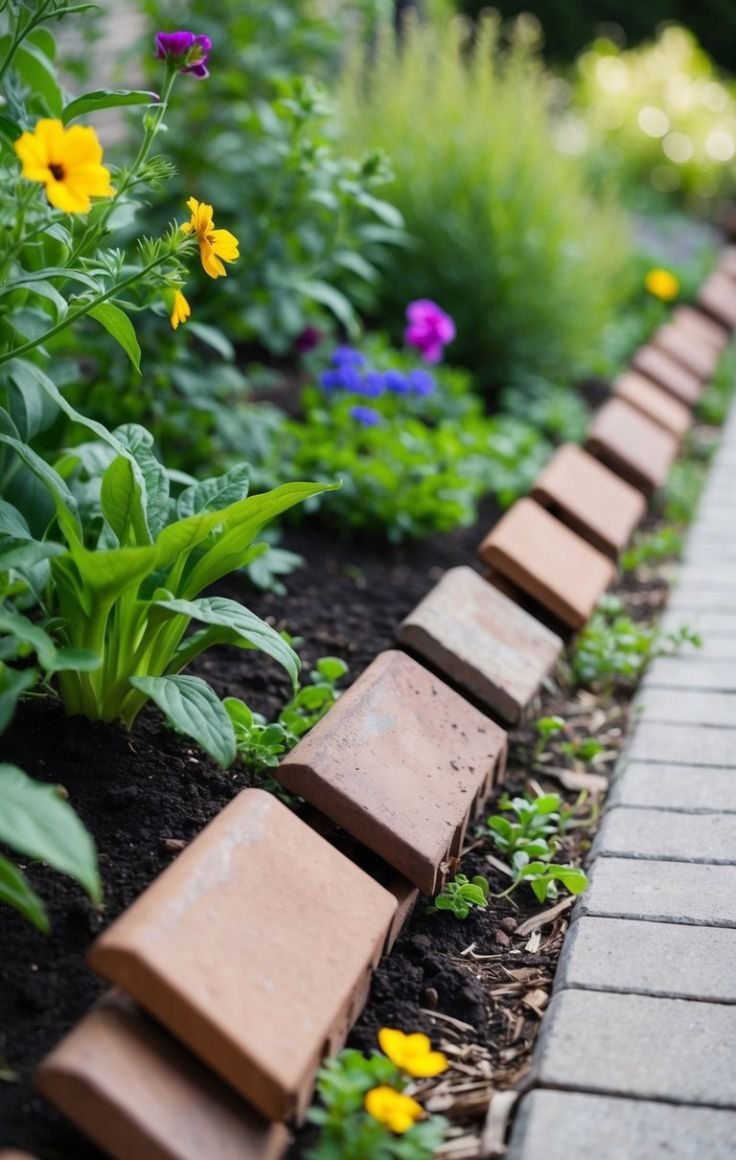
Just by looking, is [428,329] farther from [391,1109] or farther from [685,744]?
[391,1109]

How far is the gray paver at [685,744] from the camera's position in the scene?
7.36 ft

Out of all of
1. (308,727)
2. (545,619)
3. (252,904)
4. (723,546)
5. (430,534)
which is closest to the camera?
(252,904)

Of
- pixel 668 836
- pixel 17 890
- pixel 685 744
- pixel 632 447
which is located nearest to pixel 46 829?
pixel 17 890

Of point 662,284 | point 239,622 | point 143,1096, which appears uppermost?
point 662,284

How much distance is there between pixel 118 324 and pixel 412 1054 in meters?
1.02

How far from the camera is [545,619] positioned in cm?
268

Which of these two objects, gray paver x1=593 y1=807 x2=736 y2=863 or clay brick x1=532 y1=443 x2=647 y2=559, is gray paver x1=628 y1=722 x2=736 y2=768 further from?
clay brick x1=532 y1=443 x2=647 y2=559

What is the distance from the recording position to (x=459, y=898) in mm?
1821

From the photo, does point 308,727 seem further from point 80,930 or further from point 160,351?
point 160,351

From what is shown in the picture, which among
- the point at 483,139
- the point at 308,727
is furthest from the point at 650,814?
the point at 483,139

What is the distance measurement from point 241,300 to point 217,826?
1.78 meters

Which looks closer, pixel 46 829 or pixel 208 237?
pixel 46 829

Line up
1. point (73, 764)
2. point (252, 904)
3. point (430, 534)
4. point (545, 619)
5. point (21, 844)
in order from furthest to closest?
1. point (430, 534)
2. point (545, 619)
3. point (73, 764)
4. point (252, 904)
5. point (21, 844)

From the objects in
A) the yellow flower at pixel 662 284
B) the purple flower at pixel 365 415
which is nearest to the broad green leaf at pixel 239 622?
the purple flower at pixel 365 415
